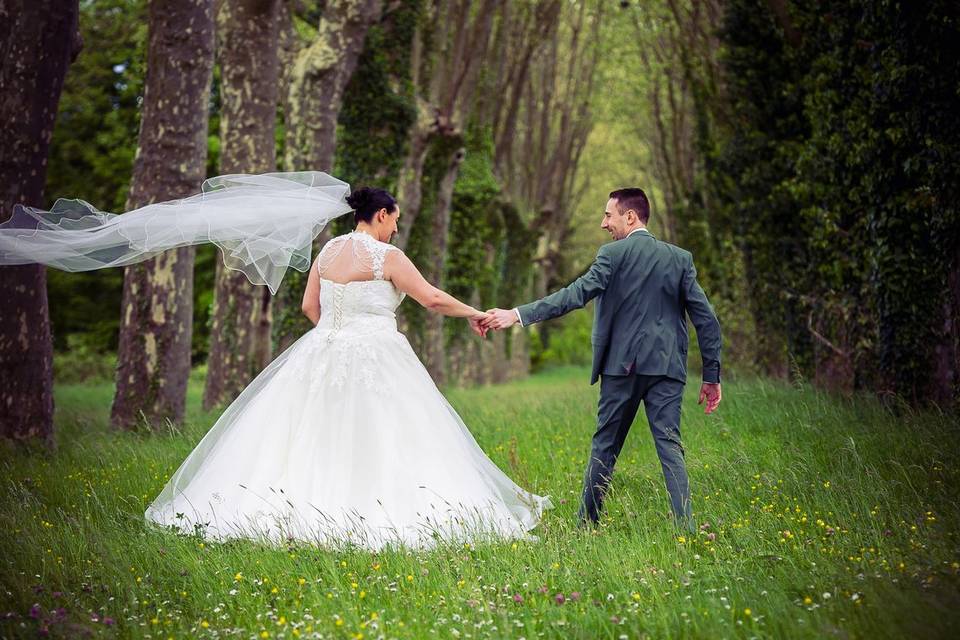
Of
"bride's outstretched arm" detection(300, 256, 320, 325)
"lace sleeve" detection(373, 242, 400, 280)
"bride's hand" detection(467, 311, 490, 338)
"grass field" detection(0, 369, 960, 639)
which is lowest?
"grass field" detection(0, 369, 960, 639)

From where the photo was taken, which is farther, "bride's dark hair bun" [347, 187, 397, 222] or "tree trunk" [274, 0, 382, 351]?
"tree trunk" [274, 0, 382, 351]

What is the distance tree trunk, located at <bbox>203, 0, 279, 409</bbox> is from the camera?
1171 cm

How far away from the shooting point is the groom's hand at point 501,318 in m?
6.51

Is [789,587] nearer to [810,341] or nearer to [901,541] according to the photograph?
[901,541]

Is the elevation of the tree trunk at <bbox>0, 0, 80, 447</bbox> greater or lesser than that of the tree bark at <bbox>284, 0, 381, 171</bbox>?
lesser

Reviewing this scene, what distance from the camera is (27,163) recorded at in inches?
338

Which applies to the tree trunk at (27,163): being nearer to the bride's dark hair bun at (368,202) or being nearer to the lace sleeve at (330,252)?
the lace sleeve at (330,252)

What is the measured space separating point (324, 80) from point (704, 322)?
8410 mm

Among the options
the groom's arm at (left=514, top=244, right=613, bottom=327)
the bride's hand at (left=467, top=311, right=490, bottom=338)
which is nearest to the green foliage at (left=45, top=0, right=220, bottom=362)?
the bride's hand at (left=467, top=311, right=490, bottom=338)

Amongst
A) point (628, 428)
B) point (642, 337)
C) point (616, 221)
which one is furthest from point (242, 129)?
point (628, 428)

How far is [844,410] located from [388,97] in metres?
9.60

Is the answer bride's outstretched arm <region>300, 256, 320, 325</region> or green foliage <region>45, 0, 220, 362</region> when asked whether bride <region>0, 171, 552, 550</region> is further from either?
green foliage <region>45, 0, 220, 362</region>

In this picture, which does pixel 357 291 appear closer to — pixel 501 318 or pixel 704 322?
pixel 501 318

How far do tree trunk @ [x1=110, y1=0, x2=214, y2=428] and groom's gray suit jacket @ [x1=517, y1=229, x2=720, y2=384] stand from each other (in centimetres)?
553
